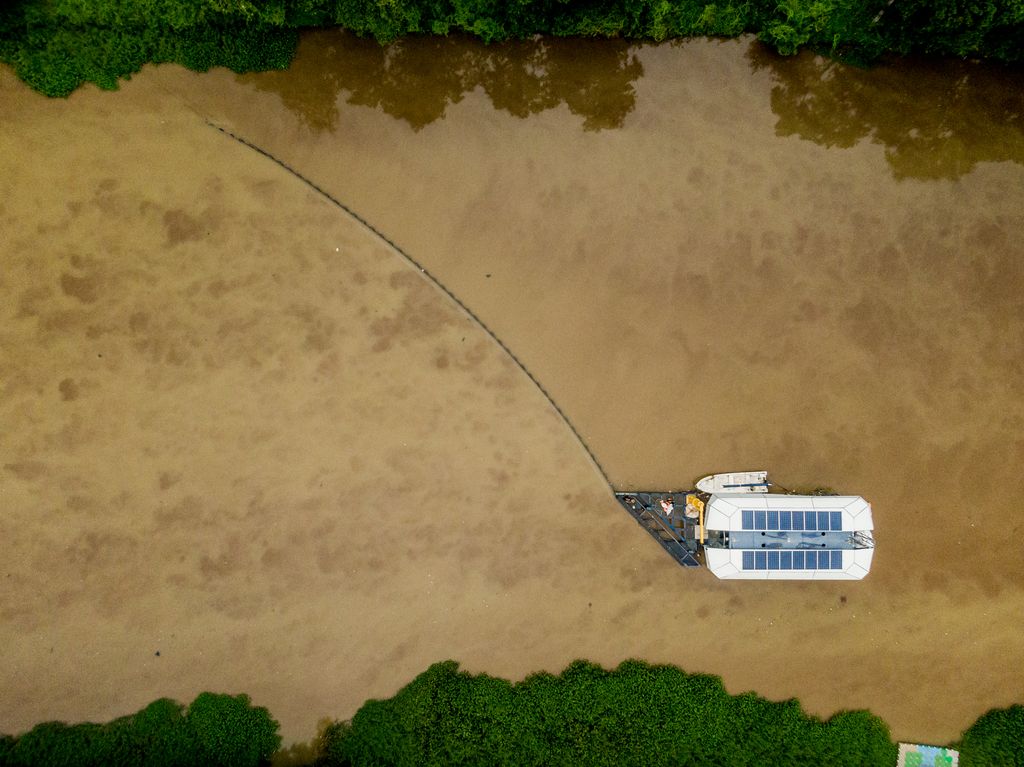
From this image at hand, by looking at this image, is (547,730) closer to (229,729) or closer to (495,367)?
(229,729)

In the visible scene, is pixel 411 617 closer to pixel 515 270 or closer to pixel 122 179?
pixel 515 270

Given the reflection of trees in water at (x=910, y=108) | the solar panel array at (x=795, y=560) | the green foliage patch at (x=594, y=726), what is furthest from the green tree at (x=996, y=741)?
the reflection of trees in water at (x=910, y=108)

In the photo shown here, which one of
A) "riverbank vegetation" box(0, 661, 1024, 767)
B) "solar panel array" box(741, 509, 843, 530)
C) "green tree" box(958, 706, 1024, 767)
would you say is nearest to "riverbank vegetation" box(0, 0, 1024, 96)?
"solar panel array" box(741, 509, 843, 530)

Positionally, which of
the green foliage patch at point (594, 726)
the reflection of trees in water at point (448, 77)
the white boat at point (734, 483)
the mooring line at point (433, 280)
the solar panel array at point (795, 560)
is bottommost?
the green foliage patch at point (594, 726)

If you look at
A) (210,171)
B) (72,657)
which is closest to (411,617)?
(72,657)

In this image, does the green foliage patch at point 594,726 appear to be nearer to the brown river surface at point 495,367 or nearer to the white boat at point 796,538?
the brown river surface at point 495,367

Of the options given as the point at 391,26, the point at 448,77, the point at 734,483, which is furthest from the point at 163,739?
the point at 391,26
